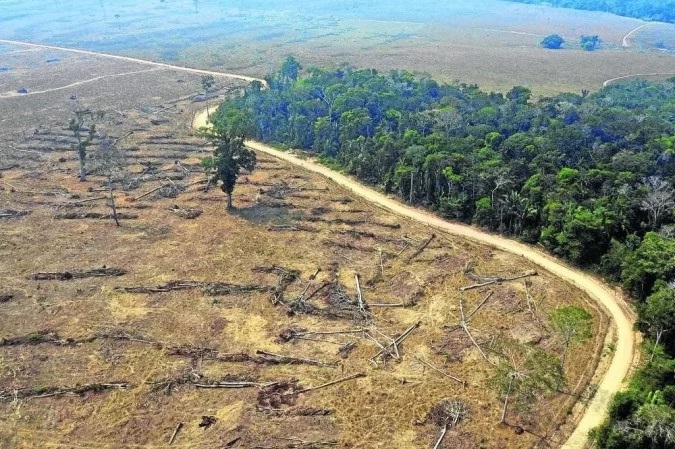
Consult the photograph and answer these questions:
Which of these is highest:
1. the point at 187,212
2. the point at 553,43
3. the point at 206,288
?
the point at 553,43

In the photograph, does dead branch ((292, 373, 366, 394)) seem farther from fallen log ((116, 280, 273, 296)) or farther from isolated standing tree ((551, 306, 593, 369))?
isolated standing tree ((551, 306, 593, 369))

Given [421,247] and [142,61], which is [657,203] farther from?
[142,61]

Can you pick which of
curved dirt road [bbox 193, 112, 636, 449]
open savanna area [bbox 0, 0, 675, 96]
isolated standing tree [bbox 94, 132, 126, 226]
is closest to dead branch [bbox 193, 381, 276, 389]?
curved dirt road [bbox 193, 112, 636, 449]

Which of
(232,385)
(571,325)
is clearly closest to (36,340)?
(232,385)

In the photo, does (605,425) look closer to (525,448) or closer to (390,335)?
(525,448)

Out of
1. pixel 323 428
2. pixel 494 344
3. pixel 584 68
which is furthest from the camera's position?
pixel 584 68

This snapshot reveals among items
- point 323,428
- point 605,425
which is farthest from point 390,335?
point 605,425
